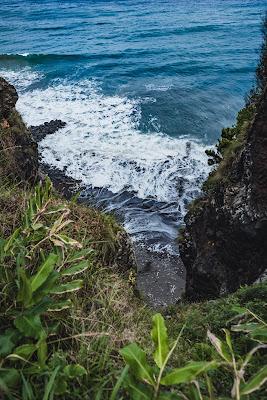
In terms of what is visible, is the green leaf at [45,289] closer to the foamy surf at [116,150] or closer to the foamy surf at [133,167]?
the foamy surf at [133,167]

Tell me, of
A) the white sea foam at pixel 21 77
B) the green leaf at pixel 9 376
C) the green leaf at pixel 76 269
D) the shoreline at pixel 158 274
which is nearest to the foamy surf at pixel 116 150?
the shoreline at pixel 158 274

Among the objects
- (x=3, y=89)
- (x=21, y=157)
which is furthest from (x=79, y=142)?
(x=21, y=157)

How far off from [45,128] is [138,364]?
19.3m

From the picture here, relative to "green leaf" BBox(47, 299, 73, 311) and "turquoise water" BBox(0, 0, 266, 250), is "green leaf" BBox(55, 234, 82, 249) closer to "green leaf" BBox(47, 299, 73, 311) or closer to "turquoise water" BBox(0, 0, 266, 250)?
"green leaf" BBox(47, 299, 73, 311)

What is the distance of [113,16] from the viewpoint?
42.9 meters

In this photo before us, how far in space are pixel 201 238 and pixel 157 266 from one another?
341 cm

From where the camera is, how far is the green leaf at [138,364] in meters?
2.40

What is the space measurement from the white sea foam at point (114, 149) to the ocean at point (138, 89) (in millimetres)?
52

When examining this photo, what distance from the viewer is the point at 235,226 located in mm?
7535

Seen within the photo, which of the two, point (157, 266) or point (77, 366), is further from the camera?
point (157, 266)

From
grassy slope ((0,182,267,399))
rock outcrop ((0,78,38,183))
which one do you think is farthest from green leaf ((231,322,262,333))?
rock outcrop ((0,78,38,183))

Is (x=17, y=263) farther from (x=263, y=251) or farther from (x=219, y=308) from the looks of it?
(x=263, y=251)

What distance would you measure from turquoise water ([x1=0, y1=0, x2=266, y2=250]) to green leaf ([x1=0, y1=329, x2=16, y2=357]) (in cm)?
1080

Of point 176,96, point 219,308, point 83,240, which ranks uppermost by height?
point 83,240
